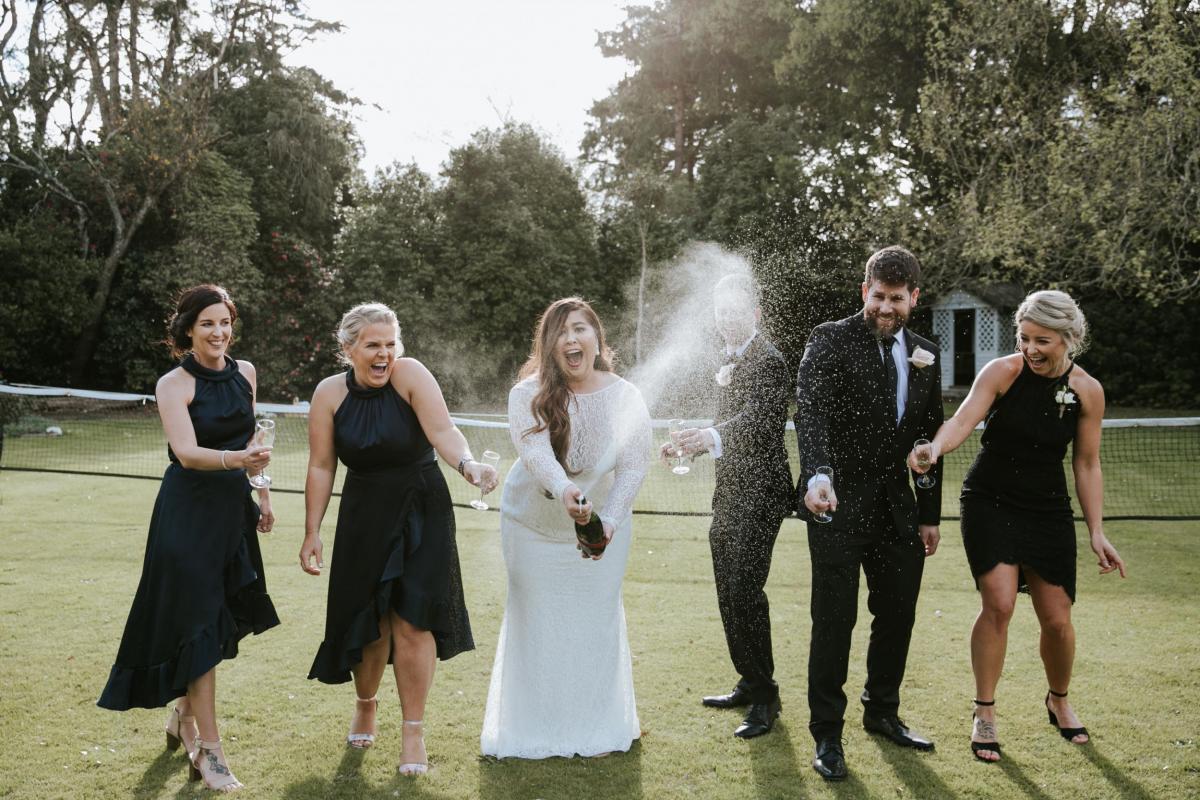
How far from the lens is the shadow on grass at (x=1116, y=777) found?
174 inches

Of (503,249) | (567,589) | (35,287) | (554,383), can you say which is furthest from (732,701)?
(503,249)

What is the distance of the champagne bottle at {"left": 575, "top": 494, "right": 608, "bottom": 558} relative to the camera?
→ 4260mm

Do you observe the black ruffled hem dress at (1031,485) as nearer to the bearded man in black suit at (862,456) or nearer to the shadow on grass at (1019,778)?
the bearded man in black suit at (862,456)

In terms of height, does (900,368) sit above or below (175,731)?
above

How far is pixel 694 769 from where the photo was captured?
474 cm

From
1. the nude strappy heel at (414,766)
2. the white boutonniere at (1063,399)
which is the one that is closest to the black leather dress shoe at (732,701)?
the nude strappy heel at (414,766)

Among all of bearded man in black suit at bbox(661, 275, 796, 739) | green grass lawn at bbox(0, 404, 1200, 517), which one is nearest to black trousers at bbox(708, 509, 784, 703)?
bearded man in black suit at bbox(661, 275, 796, 739)

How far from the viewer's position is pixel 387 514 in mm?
4680

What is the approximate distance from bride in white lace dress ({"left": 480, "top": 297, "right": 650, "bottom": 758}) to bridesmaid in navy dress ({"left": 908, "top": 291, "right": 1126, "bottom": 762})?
64.4 inches

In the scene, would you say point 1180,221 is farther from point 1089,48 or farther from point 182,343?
point 182,343

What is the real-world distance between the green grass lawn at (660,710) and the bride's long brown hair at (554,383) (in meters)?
0.88

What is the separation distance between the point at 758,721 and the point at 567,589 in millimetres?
1359

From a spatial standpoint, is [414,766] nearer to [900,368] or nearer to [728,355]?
[728,355]

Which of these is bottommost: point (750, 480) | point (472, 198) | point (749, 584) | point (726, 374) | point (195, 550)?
point (749, 584)
